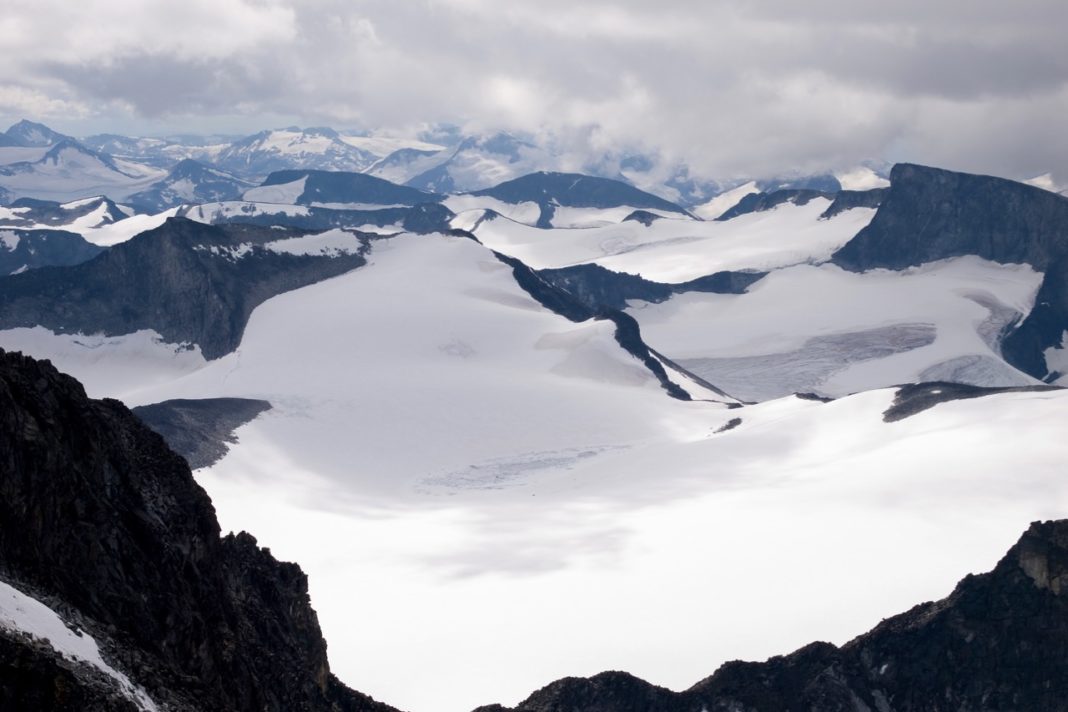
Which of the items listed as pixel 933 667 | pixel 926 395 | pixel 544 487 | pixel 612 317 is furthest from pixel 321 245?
pixel 933 667

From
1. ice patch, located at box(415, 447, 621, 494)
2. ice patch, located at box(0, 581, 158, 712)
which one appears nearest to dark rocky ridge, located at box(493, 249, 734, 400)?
ice patch, located at box(415, 447, 621, 494)

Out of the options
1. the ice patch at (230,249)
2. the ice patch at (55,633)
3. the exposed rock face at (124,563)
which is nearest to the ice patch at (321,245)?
the ice patch at (230,249)

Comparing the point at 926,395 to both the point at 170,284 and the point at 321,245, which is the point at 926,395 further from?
the point at 170,284

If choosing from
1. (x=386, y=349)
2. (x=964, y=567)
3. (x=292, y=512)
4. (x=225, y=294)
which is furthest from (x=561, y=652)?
(x=225, y=294)

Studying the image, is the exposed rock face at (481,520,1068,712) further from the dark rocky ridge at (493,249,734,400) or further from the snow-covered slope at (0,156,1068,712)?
the dark rocky ridge at (493,249,734,400)

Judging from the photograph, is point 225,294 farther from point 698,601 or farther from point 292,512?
point 698,601

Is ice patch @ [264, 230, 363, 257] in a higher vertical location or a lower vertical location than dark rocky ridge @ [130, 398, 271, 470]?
higher
